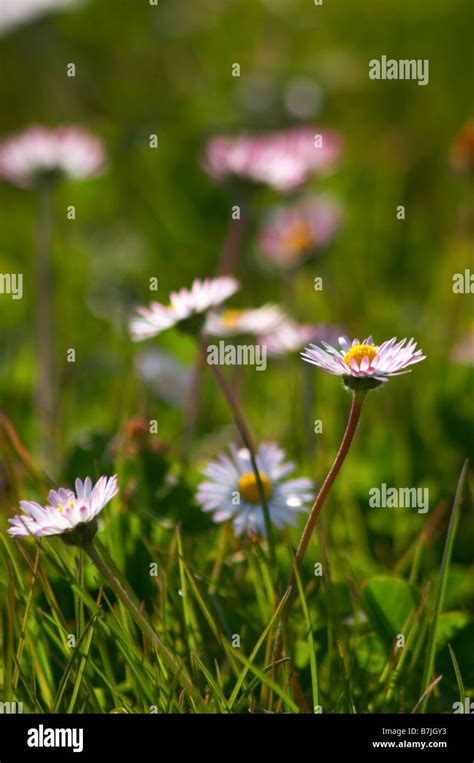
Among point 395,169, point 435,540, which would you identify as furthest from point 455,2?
point 435,540

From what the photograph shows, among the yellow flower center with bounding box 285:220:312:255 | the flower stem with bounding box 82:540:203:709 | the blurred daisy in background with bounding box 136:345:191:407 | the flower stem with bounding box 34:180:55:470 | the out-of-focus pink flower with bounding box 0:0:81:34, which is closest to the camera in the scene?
the flower stem with bounding box 82:540:203:709

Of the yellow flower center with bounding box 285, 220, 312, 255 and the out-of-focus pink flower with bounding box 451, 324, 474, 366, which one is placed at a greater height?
the yellow flower center with bounding box 285, 220, 312, 255

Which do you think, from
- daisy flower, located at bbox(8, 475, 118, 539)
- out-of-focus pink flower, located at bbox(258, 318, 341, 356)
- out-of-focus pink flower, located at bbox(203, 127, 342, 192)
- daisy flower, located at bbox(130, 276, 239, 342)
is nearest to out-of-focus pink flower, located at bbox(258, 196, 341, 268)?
out-of-focus pink flower, located at bbox(203, 127, 342, 192)

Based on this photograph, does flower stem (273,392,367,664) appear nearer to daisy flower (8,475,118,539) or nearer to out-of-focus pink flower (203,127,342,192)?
daisy flower (8,475,118,539)

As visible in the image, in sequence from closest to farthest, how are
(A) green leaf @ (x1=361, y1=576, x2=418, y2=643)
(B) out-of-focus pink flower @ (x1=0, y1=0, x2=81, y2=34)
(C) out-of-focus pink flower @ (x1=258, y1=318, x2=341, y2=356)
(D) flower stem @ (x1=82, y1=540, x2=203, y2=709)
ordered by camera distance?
(D) flower stem @ (x1=82, y1=540, x2=203, y2=709), (A) green leaf @ (x1=361, y1=576, x2=418, y2=643), (C) out-of-focus pink flower @ (x1=258, y1=318, x2=341, y2=356), (B) out-of-focus pink flower @ (x1=0, y1=0, x2=81, y2=34)

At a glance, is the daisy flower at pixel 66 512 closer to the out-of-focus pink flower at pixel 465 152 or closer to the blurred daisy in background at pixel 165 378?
the blurred daisy in background at pixel 165 378

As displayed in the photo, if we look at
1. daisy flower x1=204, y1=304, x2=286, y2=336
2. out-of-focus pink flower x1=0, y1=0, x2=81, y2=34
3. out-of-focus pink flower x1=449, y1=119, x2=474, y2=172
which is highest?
out-of-focus pink flower x1=0, y1=0, x2=81, y2=34

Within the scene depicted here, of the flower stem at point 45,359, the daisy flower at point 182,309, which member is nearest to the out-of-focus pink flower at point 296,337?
the daisy flower at point 182,309
